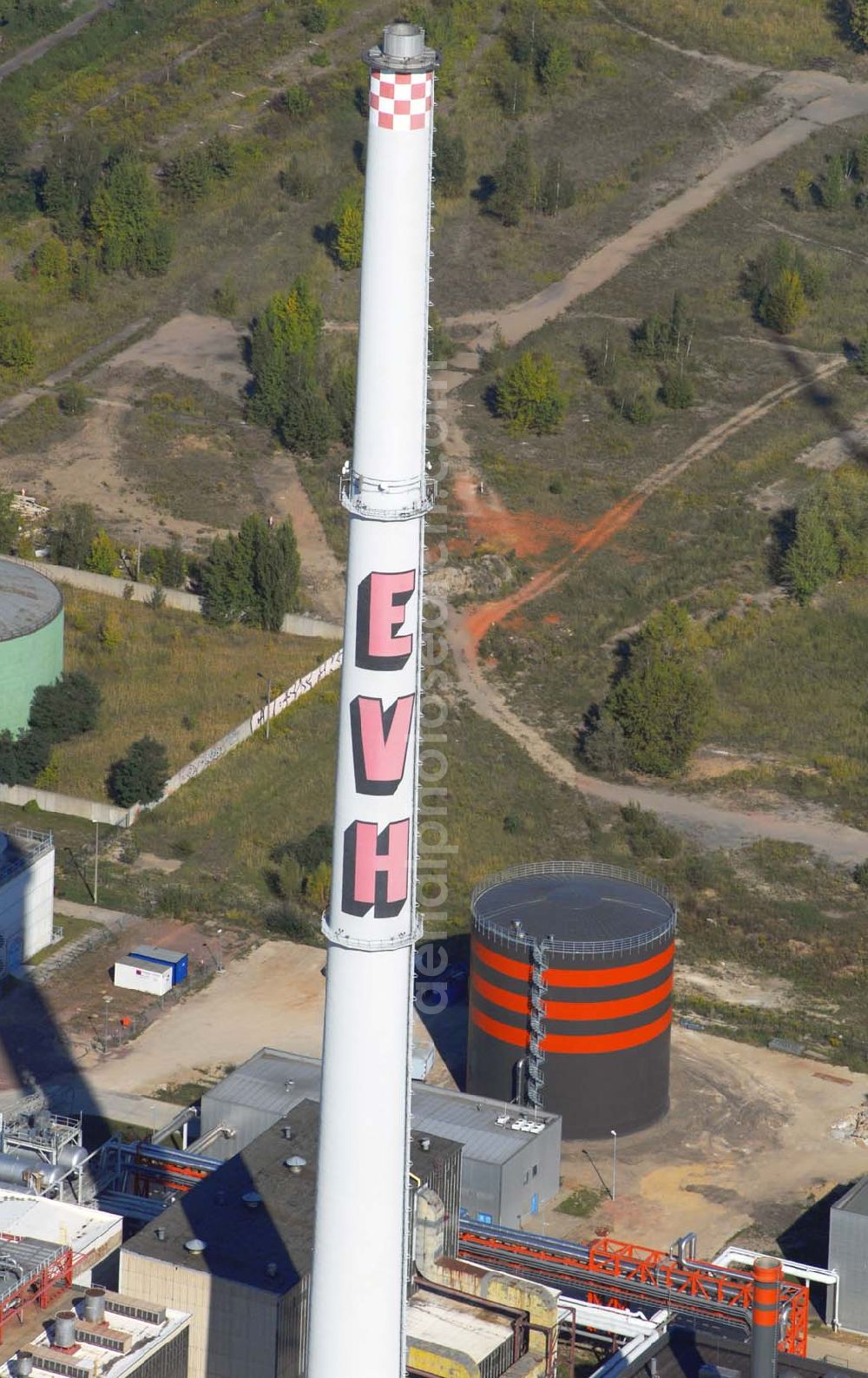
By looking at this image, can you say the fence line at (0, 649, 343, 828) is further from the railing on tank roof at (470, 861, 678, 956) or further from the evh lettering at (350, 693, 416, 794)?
the evh lettering at (350, 693, 416, 794)

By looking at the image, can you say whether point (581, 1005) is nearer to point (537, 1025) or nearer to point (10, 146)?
point (537, 1025)

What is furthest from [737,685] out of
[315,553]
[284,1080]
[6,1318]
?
[6,1318]

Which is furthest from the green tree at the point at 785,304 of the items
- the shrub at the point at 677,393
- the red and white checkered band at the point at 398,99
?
the red and white checkered band at the point at 398,99

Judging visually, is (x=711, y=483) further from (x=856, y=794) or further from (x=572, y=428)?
(x=856, y=794)

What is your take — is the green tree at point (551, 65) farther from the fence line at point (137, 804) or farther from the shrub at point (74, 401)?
the fence line at point (137, 804)

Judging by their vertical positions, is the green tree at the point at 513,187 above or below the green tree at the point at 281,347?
above

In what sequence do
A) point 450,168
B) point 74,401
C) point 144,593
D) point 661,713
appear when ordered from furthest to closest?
1. point 450,168
2. point 74,401
3. point 144,593
4. point 661,713

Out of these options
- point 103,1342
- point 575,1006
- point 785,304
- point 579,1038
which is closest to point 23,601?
point 575,1006
